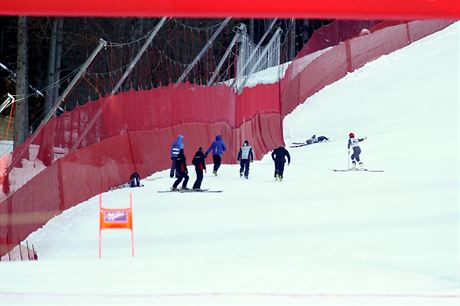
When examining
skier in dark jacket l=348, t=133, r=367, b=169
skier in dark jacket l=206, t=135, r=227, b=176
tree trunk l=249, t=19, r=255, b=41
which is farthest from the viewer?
tree trunk l=249, t=19, r=255, b=41

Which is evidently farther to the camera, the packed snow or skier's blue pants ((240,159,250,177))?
skier's blue pants ((240,159,250,177))

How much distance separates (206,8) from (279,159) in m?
3.72

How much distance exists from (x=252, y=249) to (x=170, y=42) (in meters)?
3.42

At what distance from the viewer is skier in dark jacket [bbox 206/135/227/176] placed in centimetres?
916

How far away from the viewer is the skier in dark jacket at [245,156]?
986 cm

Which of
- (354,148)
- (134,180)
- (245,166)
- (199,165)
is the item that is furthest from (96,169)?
(354,148)

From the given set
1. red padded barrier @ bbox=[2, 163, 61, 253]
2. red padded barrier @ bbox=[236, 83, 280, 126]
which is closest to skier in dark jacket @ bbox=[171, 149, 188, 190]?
red padded barrier @ bbox=[2, 163, 61, 253]

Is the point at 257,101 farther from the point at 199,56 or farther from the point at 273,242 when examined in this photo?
the point at 273,242

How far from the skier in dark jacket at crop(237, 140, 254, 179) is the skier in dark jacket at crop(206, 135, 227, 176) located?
400 mm

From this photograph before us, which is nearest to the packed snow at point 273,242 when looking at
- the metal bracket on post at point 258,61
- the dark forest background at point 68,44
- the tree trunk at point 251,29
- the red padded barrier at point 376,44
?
the metal bracket on post at point 258,61

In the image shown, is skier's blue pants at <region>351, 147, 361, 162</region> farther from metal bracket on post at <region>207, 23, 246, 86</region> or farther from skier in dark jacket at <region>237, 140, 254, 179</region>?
metal bracket on post at <region>207, 23, 246, 86</region>

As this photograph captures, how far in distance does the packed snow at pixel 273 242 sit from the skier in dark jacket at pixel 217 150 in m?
Answer: 0.10

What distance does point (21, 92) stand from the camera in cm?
1083

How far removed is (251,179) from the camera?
382 inches
